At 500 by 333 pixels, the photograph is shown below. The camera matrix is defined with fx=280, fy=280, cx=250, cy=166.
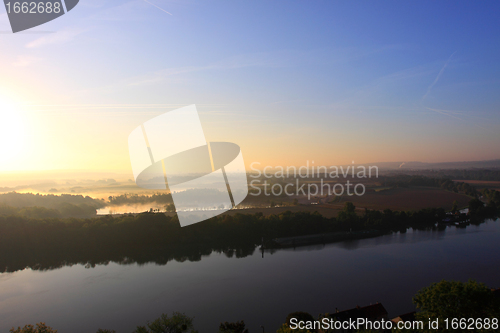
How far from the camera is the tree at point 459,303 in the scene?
2707mm

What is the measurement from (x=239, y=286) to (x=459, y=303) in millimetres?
3793

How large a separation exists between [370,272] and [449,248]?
3.75 m

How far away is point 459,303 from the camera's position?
9.25ft

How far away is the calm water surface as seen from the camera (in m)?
4.54

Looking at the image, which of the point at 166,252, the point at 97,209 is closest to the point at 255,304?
the point at 166,252

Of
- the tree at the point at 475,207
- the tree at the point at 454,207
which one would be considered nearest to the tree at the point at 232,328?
the tree at the point at 454,207

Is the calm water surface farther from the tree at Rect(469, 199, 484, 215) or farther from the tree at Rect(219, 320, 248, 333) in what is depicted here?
the tree at Rect(469, 199, 484, 215)

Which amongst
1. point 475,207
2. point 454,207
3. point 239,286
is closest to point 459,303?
point 239,286

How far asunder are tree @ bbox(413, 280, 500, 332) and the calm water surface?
179cm

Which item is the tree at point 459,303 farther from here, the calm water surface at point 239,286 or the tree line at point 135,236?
the tree line at point 135,236

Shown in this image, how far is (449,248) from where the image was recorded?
8.33 metres

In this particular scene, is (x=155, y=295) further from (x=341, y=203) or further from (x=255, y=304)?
(x=341, y=203)

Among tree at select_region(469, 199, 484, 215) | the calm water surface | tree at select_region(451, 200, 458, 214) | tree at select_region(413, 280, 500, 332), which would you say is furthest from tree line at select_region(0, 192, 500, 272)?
tree at select_region(469, 199, 484, 215)

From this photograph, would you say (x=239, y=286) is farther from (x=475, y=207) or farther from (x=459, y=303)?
(x=475, y=207)
